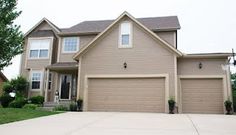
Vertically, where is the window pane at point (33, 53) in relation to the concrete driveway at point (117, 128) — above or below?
above

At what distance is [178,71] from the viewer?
15906mm

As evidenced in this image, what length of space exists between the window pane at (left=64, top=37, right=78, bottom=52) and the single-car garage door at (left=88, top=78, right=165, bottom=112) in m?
5.05

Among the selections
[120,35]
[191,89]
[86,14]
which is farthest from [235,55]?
[86,14]

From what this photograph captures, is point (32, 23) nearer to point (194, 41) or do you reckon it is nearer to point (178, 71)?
point (178, 71)

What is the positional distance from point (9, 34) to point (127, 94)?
8.12m

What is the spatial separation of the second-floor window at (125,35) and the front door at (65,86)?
6.08 metres

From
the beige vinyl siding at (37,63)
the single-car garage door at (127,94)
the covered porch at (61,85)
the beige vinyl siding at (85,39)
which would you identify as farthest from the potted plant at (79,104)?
the beige vinyl siding at (37,63)

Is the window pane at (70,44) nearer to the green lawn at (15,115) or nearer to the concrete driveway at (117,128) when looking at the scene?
the green lawn at (15,115)

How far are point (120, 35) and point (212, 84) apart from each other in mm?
6724

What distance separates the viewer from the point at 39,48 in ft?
70.5

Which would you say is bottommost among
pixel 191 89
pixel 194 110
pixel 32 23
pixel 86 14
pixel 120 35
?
pixel 194 110

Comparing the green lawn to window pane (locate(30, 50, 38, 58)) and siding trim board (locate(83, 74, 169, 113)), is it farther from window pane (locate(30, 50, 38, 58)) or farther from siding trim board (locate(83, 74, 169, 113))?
window pane (locate(30, 50, 38, 58))

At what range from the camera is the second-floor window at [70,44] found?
2048 cm

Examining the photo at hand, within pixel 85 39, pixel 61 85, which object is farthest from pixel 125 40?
pixel 61 85
